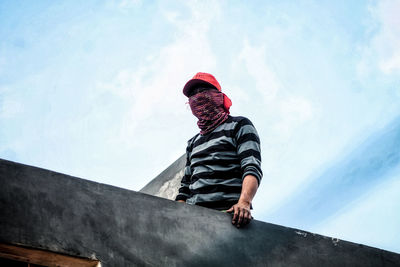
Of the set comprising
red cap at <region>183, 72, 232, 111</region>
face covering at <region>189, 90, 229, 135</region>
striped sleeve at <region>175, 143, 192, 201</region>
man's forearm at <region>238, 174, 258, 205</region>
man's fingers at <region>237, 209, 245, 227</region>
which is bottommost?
man's fingers at <region>237, 209, 245, 227</region>

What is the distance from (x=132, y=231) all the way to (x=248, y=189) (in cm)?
91

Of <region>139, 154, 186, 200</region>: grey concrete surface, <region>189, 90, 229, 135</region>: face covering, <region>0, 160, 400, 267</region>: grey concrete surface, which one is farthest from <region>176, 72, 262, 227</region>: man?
<region>139, 154, 186, 200</region>: grey concrete surface

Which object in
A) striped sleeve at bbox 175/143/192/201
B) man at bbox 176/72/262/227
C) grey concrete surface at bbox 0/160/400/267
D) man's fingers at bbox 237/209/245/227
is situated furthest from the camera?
striped sleeve at bbox 175/143/192/201

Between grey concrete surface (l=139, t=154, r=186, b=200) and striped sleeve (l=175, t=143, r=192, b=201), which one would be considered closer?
striped sleeve (l=175, t=143, r=192, b=201)

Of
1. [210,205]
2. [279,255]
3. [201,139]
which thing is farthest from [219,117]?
[279,255]

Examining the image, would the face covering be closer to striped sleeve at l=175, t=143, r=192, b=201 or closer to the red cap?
the red cap

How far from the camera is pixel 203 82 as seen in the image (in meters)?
4.19

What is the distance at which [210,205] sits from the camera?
357 centimetres

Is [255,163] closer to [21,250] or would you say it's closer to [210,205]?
[210,205]

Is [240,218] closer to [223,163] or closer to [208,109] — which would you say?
[223,163]

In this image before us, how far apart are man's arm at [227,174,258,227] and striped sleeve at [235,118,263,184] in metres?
0.07

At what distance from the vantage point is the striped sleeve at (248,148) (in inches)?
139

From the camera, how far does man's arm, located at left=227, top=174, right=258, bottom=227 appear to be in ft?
10.8

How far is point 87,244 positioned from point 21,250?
0.34 meters
